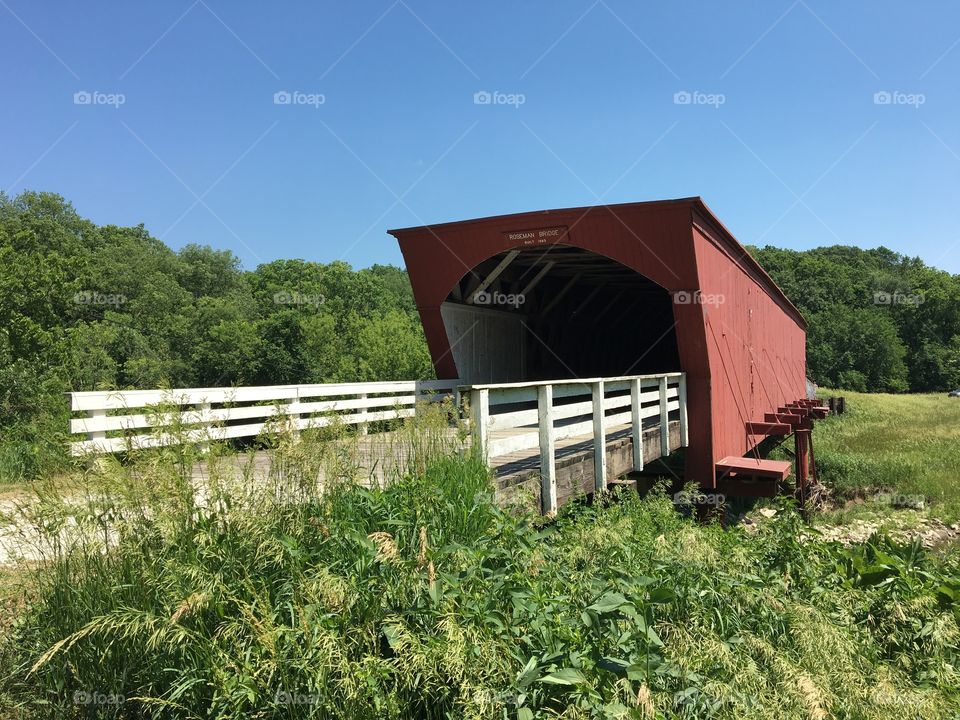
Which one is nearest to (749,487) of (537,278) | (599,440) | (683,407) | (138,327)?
(683,407)

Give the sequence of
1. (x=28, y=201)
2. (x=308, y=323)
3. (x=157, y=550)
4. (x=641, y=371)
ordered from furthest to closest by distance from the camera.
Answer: (x=28, y=201) < (x=308, y=323) < (x=641, y=371) < (x=157, y=550)

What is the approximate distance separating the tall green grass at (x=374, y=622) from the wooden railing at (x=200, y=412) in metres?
0.16

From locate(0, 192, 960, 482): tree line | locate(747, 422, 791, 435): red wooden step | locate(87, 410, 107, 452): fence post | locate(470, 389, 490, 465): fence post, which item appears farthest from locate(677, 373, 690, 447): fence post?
locate(87, 410, 107, 452): fence post


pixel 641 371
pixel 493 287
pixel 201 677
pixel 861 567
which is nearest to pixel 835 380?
pixel 641 371

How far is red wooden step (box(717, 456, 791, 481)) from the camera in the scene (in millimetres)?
9938

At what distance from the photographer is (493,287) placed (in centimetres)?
1288

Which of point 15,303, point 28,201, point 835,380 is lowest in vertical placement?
point 835,380

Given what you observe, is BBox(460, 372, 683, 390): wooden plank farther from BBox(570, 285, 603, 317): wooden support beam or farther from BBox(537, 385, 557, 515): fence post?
BBox(570, 285, 603, 317): wooden support beam

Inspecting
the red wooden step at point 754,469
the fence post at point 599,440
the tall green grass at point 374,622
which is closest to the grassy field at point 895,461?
the red wooden step at point 754,469

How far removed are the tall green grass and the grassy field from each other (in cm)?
1538

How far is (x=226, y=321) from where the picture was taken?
38719 millimetres

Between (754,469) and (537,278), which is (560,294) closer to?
(537,278)

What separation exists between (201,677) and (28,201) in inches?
2108

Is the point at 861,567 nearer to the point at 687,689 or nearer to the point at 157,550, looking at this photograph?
the point at 687,689
